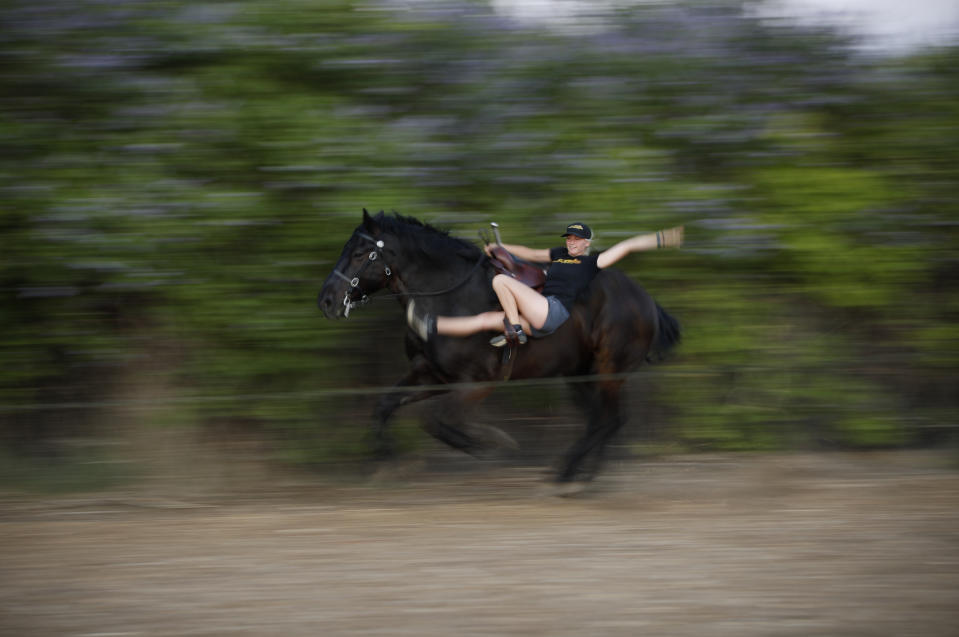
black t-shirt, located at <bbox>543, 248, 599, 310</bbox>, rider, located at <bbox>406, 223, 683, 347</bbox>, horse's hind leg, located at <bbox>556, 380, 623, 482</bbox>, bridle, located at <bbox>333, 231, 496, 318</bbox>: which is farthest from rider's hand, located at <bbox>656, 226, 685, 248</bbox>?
bridle, located at <bbox>333, 231, 496, 318</bbox>

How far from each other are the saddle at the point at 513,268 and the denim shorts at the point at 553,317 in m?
0.18

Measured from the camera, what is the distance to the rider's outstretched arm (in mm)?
5844

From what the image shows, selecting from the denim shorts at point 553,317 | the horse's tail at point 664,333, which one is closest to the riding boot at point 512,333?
the denim shorts at point 553,317

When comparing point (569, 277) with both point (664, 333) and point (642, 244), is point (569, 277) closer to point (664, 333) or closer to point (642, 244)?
point (642, 244)

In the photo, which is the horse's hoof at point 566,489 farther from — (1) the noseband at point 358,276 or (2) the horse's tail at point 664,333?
(1) the noseband at point 358,276

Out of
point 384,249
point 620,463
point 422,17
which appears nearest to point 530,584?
point 620,463

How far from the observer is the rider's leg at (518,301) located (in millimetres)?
5828

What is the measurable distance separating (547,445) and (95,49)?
168 inches

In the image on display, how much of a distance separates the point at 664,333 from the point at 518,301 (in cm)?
120

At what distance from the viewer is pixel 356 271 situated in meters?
5.95

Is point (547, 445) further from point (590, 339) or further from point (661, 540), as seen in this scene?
point (661, 540)

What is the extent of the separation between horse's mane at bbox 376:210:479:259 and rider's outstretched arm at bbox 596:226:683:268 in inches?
35.8

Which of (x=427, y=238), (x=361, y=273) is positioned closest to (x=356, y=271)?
(x=361, y=273)

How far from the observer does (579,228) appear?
5875 mm
